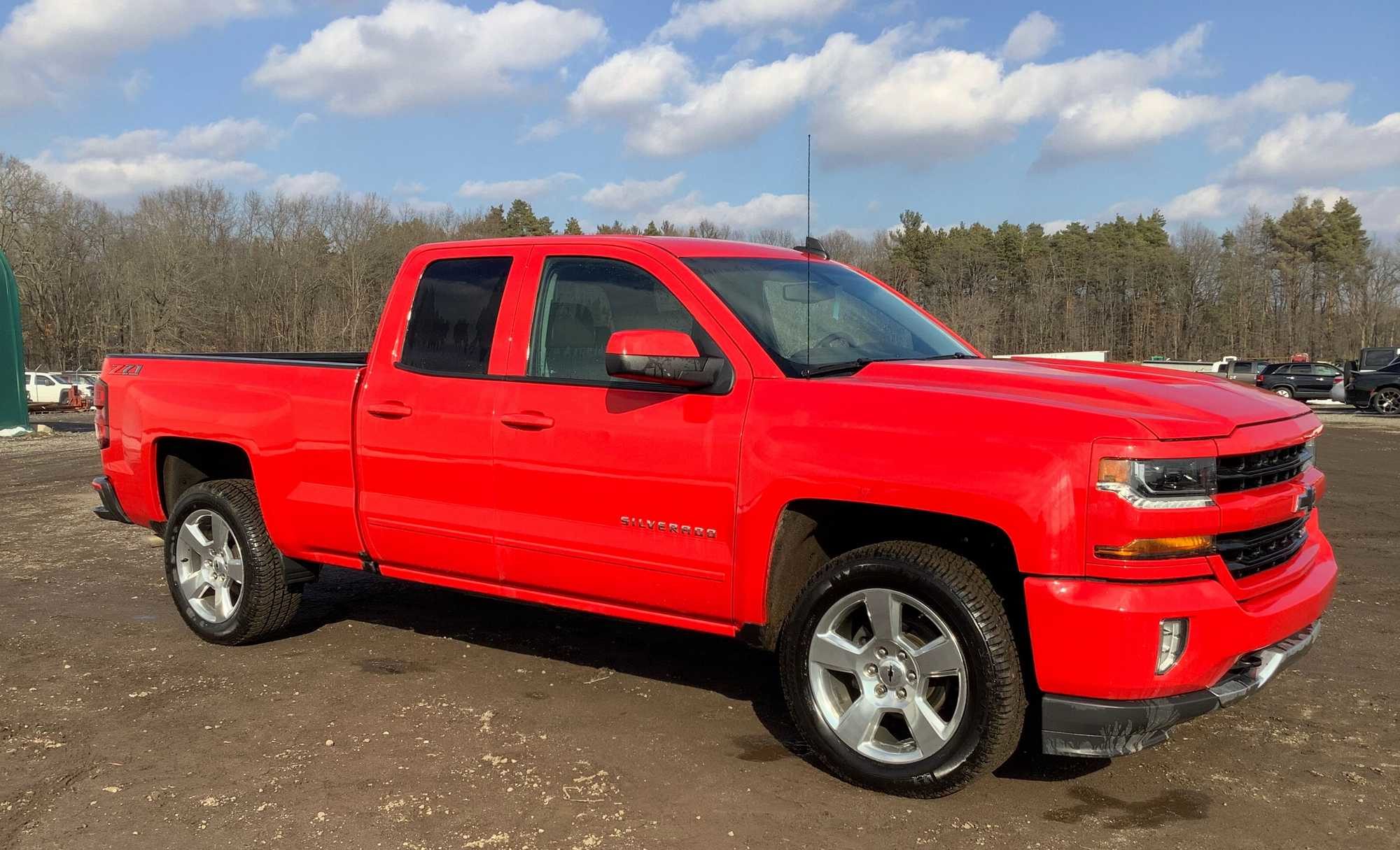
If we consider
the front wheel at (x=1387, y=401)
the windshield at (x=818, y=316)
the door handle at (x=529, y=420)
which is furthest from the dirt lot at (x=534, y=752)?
→ the front wheel at (x=1387, y=401)

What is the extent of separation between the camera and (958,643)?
351cm

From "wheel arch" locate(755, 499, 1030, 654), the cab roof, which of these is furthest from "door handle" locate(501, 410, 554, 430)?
"wheel arch" locate(755, 499, 1030, 654)

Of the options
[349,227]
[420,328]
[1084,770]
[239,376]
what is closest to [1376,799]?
[1084,770]

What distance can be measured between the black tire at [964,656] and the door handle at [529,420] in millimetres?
1280

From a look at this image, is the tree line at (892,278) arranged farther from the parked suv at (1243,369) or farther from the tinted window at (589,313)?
the tinted window at (589,313)

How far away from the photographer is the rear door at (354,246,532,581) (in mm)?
4602

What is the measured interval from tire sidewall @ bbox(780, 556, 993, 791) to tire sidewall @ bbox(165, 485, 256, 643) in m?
3.02

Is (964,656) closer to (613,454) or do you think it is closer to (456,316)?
(613,454)

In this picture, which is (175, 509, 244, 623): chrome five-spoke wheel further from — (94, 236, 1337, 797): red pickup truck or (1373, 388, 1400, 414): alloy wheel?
(1373, 388, 1400, 414): alloy wheel

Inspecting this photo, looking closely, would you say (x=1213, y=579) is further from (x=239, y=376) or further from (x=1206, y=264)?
(x=1206, y=264)

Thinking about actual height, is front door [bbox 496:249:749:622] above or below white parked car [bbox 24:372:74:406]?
above

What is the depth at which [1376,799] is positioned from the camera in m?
3.65

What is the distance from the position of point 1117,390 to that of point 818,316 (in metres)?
1.32

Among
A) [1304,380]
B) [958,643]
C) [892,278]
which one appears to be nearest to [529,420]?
[958,643]
